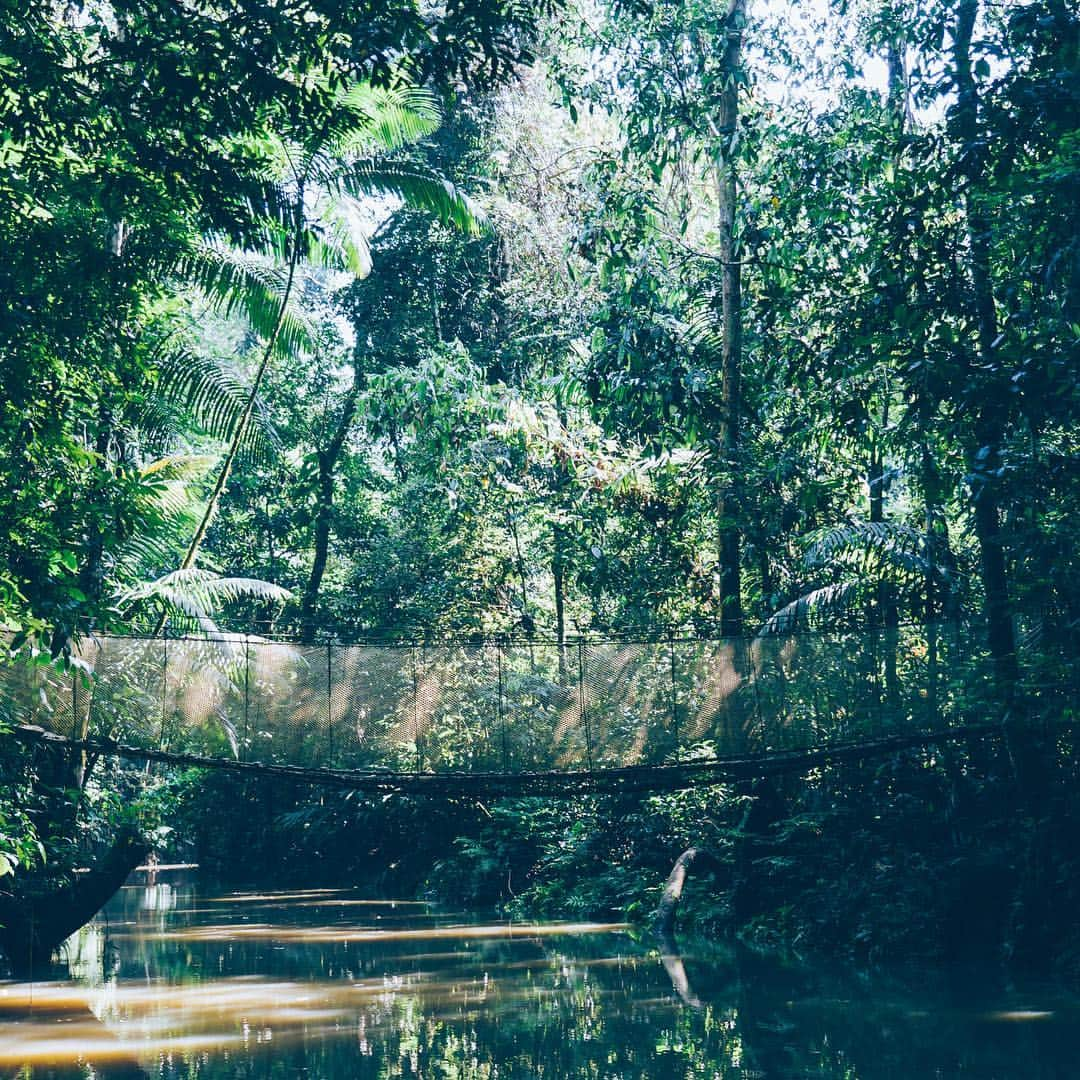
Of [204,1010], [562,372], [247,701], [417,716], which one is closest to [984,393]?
[417,716]

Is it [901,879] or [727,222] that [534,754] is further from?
[727,222]

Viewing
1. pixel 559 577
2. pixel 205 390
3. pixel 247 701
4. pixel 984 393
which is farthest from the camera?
pixel 559 577

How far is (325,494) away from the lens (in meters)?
14.1

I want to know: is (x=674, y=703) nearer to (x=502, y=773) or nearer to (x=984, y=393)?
(x=502, y=773)

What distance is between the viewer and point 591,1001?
6242mm

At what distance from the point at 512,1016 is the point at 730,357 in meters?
5.10

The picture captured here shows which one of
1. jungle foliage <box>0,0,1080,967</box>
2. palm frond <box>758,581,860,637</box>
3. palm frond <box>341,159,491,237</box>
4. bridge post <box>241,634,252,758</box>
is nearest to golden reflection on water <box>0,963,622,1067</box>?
jungle foliage <box>0,0,1080,967</box>

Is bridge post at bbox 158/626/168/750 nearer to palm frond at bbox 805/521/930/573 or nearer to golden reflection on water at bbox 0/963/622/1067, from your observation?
golden reflection on water at bbox 0/963/622/1067

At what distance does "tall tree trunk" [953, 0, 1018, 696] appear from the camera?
516 centimetres

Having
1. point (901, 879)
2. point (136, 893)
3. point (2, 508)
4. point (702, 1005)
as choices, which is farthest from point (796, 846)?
point (136, 893)

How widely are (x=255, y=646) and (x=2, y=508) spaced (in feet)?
8.79

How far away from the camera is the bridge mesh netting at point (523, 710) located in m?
6.51

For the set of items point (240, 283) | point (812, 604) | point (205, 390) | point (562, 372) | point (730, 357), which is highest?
point (562, 372)

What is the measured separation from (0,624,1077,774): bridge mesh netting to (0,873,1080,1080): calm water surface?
1.22m
